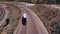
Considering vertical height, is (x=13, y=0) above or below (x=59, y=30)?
below

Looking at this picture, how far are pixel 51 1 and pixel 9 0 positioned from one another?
133 feet

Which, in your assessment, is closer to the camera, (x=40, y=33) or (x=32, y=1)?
(x=40, y=33)

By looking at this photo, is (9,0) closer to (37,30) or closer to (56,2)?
(56,2)

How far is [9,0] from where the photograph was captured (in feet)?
307

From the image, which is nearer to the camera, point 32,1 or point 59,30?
point 59,30

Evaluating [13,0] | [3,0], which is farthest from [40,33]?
[3,0]

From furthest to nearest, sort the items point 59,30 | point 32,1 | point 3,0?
point 3,0 → point 32,1 → point 59,30

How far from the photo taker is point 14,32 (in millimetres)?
27312

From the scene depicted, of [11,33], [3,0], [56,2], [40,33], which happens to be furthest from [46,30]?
[3,0]

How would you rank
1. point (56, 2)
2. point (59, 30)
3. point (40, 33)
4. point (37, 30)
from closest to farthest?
point (59, 30)
point (40, 33)
point (37, 30)
point (56, 2)

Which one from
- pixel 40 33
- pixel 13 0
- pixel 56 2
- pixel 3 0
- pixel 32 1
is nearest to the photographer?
pixel 40 33

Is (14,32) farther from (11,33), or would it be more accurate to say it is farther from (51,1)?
(51,1)

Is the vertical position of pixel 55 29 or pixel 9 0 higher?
pixel 55 29

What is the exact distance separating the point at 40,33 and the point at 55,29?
82.8 inches
